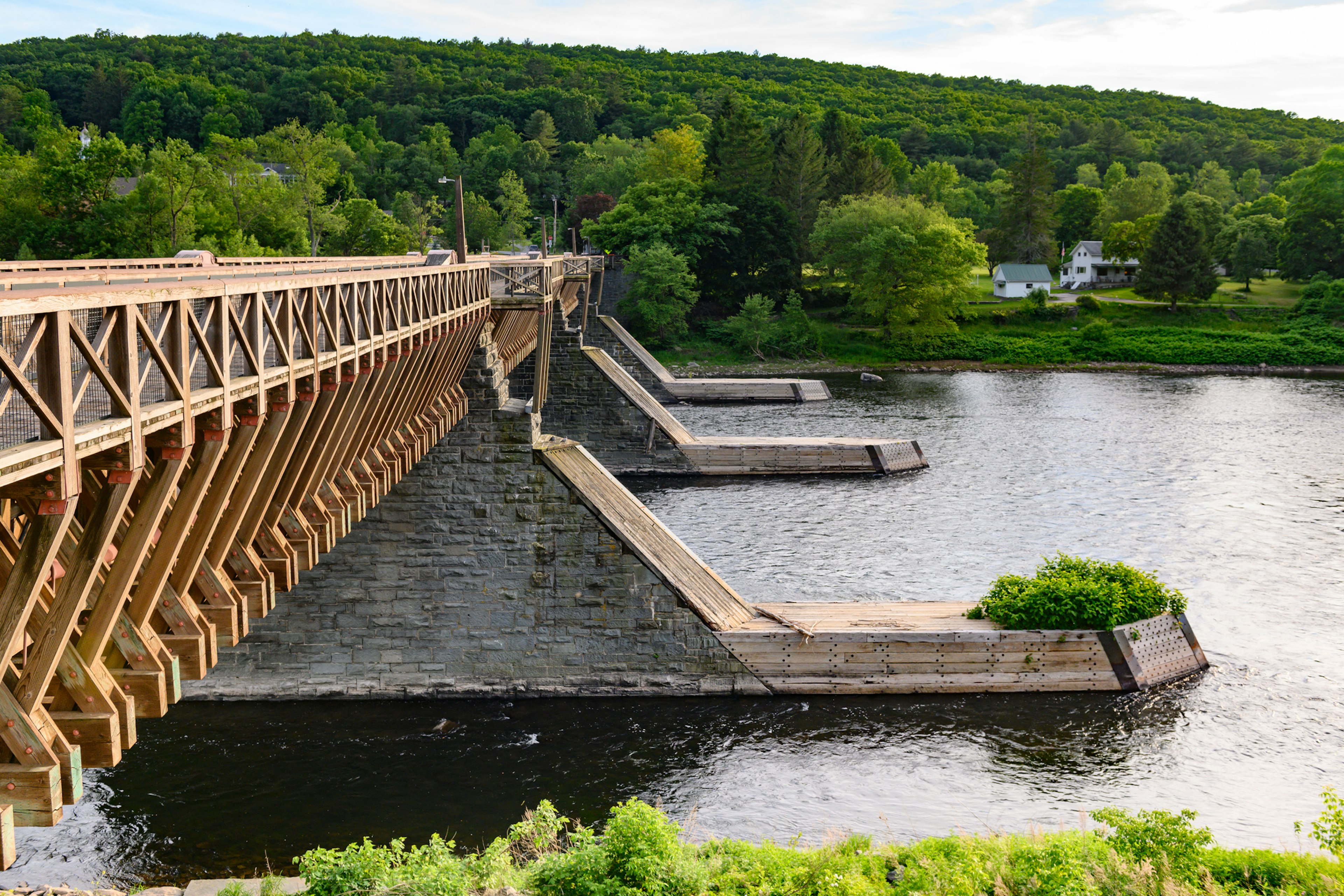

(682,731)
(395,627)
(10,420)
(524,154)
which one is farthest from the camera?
(524,154)

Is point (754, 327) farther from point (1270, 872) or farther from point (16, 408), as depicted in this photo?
point (16, 408)

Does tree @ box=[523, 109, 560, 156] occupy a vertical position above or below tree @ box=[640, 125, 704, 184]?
above

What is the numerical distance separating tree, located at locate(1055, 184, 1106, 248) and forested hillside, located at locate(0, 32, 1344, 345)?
23cm

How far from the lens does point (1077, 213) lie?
122 meters

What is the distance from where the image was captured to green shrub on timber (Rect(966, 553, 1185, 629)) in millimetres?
22000

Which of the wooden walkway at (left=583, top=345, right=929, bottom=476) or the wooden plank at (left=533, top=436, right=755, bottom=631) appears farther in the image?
the wooden walkway at (left=583, top=345, right=929, bottom=476)

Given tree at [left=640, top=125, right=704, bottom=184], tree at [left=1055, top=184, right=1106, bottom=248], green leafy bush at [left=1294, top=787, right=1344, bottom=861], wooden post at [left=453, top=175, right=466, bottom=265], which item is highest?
tree at [left=640, top=125, right=704, bottom=184]

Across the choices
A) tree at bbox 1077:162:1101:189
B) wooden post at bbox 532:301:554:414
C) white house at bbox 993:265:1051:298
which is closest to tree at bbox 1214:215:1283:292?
white house at bbox 993:265:1051:298

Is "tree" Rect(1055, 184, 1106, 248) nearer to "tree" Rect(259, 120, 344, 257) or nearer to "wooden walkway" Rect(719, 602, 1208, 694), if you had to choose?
"tree" Rect(259, 120, 344, 257)

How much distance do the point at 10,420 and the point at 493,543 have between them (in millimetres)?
16124

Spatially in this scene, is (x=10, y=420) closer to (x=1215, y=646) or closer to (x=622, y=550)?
(x=622, y=550)

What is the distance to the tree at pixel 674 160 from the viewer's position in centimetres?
10944

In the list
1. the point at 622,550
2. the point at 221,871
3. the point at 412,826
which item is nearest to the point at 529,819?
the point at 412,826

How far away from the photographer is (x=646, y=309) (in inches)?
3118
